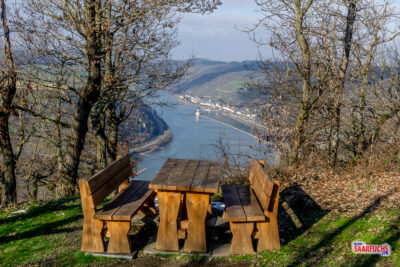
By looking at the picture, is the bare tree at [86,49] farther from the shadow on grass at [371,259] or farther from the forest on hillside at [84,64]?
the shadow on grass at [371,259]

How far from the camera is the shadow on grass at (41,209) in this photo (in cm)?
603

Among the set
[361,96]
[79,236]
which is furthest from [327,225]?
[361,96]

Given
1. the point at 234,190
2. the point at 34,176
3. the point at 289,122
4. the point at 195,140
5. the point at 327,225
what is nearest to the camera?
the point at 327,225

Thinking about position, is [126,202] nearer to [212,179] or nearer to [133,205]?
[133,205]

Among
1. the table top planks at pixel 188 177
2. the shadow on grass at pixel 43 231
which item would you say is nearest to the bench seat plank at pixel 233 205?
the table top planks at pixel 188 177

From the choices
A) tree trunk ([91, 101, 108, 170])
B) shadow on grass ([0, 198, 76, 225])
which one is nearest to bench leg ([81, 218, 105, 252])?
shadow on grass ([0, 198, 76, 225])

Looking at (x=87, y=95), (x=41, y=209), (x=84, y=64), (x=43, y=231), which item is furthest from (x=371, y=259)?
(x=84, y=64)

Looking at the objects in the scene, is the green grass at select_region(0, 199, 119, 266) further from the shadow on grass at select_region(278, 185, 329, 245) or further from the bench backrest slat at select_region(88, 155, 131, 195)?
the shadow on grass at select_region(278, 185, 329, 245)

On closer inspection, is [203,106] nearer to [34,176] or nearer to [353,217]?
[34,176]

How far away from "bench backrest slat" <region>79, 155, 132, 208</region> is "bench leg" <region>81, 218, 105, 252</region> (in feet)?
0.89

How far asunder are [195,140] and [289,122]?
51.4 meters

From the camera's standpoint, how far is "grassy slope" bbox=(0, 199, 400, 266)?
3.90 m

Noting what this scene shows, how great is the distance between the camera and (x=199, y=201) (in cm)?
434
